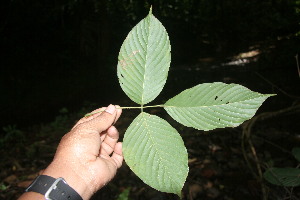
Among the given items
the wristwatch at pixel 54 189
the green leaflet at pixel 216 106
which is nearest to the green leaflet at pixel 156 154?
the green leaflet at pixel 216 106

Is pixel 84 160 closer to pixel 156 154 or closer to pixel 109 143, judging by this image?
pixel 109 143

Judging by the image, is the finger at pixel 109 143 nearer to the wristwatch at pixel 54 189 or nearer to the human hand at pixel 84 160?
the human hand at pixel 84 160

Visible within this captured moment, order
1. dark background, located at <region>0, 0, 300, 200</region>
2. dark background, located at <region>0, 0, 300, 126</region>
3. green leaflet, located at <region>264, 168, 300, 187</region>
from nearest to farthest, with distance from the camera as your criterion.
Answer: green leaflet, located at <region>264, 168, 300, 187</region> → dark background, located at <region>0, 0, 300, 200</region> → dark background, located at <region>0, 0, 300, 126</region>

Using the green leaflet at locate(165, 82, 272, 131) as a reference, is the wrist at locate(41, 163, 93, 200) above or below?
below

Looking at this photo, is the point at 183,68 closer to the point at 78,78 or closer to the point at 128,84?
the point at 78,78

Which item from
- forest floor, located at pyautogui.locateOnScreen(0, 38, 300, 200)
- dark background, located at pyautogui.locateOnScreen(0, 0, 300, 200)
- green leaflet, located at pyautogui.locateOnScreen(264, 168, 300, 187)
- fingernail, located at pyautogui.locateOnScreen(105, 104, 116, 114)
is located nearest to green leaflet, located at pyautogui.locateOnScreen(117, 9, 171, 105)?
fingernail, located at pyautogui.locateOnScreen(105, 104, 116, 114)

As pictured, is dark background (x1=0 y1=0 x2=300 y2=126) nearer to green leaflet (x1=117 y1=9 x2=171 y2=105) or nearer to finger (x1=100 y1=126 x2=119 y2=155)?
finger (x1=100 y1=126 x2=119 y2=155)
